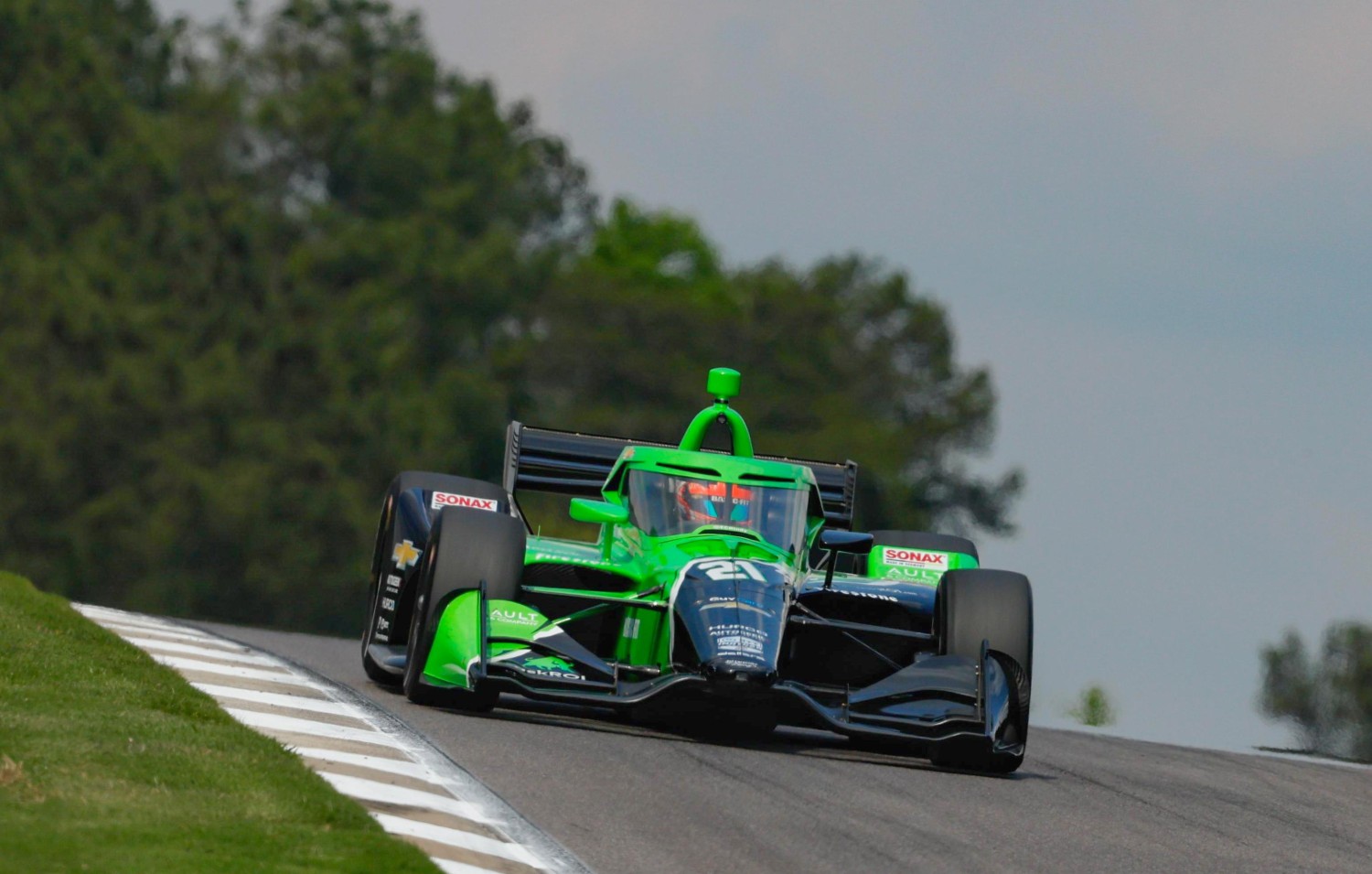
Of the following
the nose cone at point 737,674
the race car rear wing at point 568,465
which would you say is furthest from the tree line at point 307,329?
the nose cone at point 737,674

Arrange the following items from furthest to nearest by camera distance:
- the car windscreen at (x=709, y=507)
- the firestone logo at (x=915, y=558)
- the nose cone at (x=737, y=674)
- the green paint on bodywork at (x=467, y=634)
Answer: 1. the firestone logo at (x=915, y=558)
2. the car windscreen at (x=709, y=507)
3. the green paint on bodywork at (x=467, y=634)
4. the nose cone at (x=737, y=674)

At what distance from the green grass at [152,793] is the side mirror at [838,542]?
369cm

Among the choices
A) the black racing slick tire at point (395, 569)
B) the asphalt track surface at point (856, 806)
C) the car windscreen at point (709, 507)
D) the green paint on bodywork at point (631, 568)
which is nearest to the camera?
the asphalt track surface at point (856, 806)

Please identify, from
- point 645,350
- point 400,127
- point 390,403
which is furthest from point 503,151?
point 390,403

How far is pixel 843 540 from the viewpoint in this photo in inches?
490

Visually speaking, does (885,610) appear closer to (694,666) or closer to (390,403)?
(694,666)

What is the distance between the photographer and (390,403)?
49.4 metres

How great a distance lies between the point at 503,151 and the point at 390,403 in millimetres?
13345

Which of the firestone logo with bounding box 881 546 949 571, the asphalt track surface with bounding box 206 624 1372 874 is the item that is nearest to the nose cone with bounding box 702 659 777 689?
the asphalt track surface with bounding box 206 624 1372 874

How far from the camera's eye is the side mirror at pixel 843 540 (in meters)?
12.5

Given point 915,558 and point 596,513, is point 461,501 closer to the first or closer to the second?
point 596,513

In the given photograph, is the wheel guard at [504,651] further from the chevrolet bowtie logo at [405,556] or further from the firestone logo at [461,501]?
the firestone logo at [461,501]

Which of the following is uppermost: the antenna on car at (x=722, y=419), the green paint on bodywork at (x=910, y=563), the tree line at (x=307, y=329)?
the tree line at (x=307, y=329)

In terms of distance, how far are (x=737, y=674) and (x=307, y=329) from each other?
4061 centimetres
